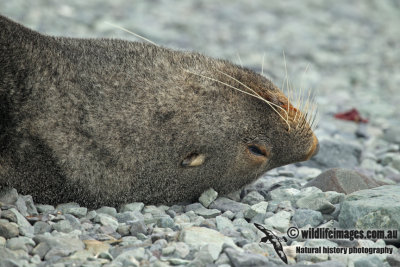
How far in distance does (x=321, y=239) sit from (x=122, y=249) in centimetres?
167

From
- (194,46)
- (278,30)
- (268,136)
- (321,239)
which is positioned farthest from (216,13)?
(321,239)

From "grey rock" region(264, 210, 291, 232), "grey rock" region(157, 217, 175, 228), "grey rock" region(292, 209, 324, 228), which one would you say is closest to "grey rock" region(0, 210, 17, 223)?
"grey rock" region(157, 217, 175, 228)

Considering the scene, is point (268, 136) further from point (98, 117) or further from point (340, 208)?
point (98, 117)

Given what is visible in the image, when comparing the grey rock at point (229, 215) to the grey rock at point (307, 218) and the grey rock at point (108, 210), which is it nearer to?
the grey rock at point (307, 218)

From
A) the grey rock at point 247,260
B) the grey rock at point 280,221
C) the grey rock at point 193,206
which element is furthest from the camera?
the grey rock at point 193,206

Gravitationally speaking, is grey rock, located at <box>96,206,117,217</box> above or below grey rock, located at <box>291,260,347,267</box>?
above

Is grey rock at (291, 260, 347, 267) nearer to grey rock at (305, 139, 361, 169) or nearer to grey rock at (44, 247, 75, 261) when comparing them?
grey rock at (44, 247, 75, 261)

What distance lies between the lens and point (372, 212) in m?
5.29

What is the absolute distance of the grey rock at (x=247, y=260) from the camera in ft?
14.6

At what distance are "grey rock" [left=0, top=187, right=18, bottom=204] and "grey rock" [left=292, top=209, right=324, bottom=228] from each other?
247 cm

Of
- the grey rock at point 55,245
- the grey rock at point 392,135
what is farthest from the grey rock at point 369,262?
the grey rock at point 392,135

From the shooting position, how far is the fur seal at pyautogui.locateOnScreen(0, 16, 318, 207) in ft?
17.5

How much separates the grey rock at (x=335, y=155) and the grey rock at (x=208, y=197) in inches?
98.7

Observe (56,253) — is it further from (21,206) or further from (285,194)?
(285,194)
